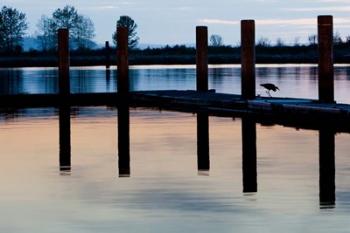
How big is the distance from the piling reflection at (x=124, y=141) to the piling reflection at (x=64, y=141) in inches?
30.2

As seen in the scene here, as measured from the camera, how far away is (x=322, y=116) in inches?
879

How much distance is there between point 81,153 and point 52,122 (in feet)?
23.2

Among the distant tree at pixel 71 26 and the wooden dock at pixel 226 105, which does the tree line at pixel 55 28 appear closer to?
the distant tree at pixel 71 26

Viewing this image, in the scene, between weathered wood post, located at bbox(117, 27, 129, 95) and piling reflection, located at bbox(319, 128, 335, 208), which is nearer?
piling reflection, located at bbox(319, 128, 335, 208)

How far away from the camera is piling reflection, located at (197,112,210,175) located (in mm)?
15070

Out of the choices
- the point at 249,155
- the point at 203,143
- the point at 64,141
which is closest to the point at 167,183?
the point at 249,155

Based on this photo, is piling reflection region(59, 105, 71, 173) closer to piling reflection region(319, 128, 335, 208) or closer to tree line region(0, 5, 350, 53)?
piling reflection region(319, 128, 335, 208)

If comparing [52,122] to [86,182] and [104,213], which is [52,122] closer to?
[86,182]

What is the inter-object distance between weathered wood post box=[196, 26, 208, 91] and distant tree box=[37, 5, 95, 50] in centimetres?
9654

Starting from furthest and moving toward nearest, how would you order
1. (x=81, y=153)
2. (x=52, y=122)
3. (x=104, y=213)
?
(x=52, y=122) < (x=81, y=153) < (x=104, y=213)

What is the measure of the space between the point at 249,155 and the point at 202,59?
14532 mm

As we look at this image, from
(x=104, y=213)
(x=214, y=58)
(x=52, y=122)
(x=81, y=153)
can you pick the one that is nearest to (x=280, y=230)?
(x=104, y=213)

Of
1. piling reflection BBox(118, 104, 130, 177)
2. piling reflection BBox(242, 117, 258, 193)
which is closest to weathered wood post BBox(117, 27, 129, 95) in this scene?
piling reflection BBox(118, 104, 130, 177)

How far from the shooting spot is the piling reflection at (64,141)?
Answer: 15.5m
